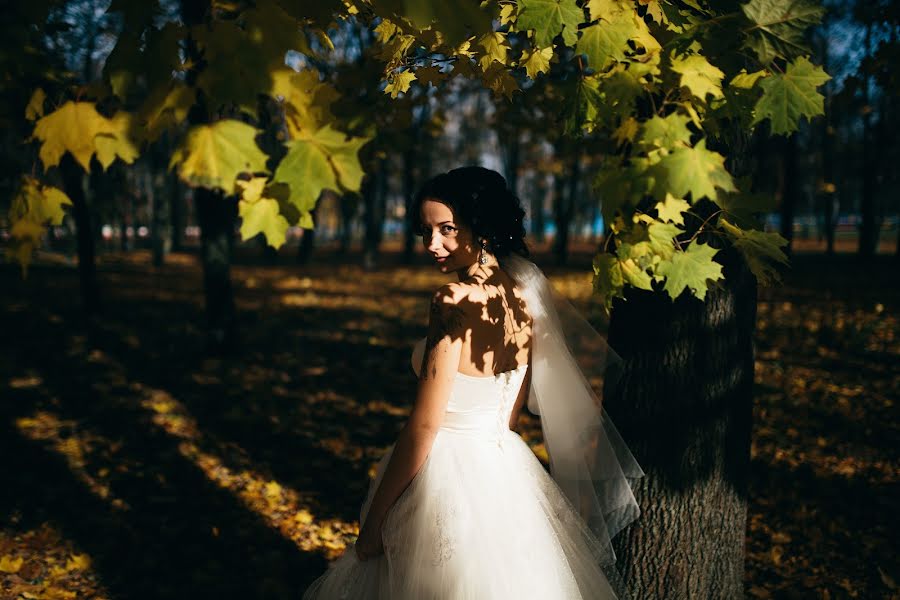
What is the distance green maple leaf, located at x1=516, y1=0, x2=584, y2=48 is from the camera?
5.58ft

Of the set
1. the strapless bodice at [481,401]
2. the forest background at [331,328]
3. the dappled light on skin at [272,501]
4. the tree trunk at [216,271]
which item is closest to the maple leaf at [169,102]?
the forest background at [331,328]

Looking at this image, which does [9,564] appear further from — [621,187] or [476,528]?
[621,187]

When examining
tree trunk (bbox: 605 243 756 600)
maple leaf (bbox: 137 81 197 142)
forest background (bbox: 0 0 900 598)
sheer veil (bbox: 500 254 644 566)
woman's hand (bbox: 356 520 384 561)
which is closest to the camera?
maple leaf (bbox: 137 81 197 142)

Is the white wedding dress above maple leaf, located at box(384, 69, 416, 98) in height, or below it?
below

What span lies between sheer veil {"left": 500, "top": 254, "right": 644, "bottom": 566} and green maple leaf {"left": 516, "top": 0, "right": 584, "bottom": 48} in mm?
979

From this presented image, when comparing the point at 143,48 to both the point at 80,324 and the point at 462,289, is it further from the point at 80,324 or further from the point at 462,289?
the point at 80,324

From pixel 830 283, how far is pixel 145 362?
16029 mm

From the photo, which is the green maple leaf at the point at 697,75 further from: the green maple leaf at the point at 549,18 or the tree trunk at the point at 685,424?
the tree trunk at the point at 685,424

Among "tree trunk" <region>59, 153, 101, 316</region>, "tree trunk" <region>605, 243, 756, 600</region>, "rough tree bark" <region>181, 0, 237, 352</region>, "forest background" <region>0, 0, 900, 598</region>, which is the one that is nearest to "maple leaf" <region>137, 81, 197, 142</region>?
"forest background" <region>0, 0, 900, 598</region>

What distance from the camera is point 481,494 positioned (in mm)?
2270

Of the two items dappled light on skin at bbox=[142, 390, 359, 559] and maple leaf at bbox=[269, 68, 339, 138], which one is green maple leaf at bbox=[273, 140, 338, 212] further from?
dappled light on skin at bbox=[142, 390, 359, 559]

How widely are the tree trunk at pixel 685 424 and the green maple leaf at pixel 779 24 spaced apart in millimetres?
1143

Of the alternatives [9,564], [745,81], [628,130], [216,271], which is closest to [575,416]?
[628,130]

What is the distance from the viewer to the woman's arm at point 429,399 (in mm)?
2008
